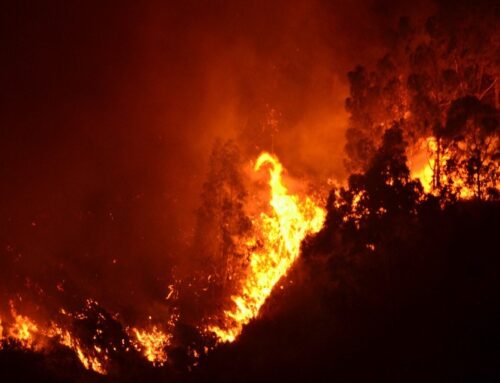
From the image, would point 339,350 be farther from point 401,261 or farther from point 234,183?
point 234,183

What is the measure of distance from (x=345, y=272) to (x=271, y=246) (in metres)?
12.3

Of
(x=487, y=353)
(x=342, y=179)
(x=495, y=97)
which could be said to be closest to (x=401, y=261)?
(x=487, y=353)

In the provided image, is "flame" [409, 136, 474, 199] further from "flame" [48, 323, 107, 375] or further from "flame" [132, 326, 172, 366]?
"flame" [48, 323, 107, 375]

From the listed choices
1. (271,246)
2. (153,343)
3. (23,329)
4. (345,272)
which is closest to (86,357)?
(153,343)

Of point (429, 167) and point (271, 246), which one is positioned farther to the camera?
point (271, 246)

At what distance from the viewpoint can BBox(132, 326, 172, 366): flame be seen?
29.4 meters

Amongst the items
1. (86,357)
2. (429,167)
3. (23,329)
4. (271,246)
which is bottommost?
(86,357)

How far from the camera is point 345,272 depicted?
19.0 m

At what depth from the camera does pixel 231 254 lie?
33312 millimetres

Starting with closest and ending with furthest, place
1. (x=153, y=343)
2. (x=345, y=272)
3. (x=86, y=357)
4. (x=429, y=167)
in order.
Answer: (x=345, y=272) → (x=429, y=167) → (x=86, y=357) → (x=153, y=343)

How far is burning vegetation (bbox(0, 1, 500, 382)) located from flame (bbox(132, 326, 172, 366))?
11 centimetres

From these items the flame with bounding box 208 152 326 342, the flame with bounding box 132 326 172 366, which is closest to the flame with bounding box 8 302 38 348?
the flame with bounding box 132 326 172 366

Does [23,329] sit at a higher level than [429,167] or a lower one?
lower

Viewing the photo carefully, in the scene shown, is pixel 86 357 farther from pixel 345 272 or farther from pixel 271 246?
pixel 345 272
